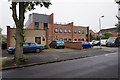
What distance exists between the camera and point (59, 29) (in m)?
28.8

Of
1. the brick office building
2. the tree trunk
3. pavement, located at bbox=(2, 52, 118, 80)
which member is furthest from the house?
pavement, located at bbox=(2, 52, 118, 80)

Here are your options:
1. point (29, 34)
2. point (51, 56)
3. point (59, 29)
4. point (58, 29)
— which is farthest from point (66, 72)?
point (59, 29)

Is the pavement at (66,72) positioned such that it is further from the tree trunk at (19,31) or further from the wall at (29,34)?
the wall at (29,34)

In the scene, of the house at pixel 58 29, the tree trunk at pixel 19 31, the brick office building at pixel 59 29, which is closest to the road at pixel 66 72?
the tree trunk at pixel 19 31

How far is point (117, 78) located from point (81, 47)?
11007 millimetres

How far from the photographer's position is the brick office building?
2763 centimetres

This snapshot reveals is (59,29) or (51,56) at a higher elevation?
(59,29)

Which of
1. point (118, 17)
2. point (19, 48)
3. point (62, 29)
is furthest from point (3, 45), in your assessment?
point (118, 17)

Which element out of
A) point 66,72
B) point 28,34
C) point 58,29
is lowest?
point 66,72

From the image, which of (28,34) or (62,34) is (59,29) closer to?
(62,34)

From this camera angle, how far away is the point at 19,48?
262 inches

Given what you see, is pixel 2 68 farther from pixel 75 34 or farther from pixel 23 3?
pixel 75 34

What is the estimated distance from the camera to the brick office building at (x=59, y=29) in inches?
1088

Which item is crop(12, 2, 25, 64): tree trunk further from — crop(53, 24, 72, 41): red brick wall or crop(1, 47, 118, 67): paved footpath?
crop(53, 24, 72, 41): red brick wall
